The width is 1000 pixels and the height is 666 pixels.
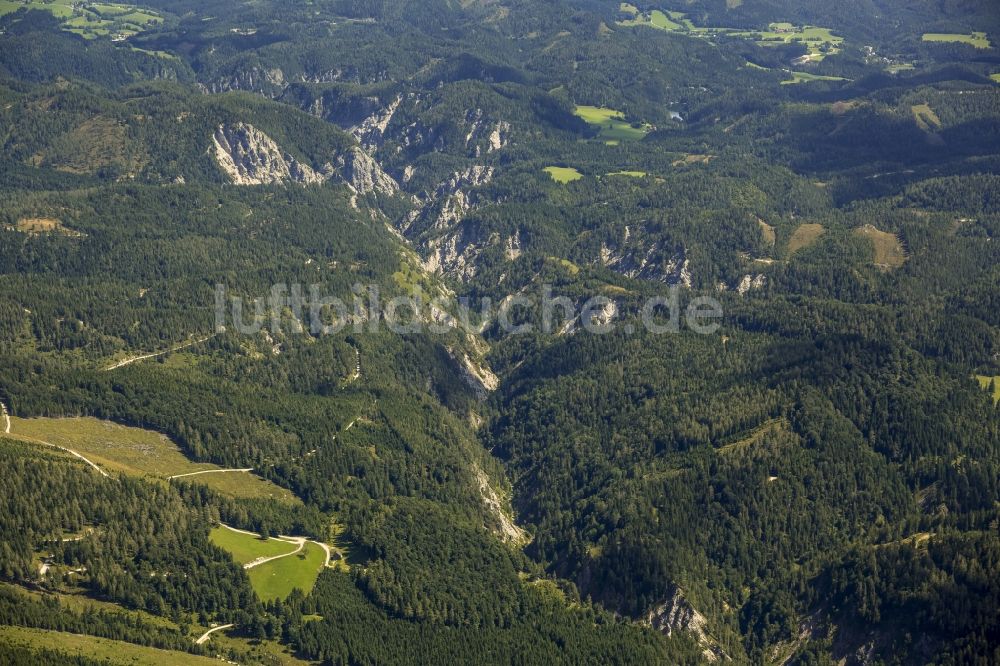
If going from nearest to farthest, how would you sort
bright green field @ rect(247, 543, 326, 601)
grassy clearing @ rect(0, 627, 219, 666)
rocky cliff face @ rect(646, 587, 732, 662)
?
grassy clearing @ rect(0, 627, 219, 666), bright green field @ rect(247, 543, 326, 601), rocky cliff face @ rect(646, 587, 732, 662)

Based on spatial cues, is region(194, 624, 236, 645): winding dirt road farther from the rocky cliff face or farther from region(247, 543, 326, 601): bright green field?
the rocky cliff face

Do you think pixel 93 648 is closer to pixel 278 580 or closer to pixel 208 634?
pixel 208 634

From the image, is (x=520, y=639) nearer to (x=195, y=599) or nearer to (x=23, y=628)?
(x=195, y=599)

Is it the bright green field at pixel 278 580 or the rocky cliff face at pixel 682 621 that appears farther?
the rocky cliff face at pixel 682 621

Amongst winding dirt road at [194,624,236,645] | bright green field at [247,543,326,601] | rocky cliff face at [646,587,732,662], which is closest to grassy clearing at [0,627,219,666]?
winding dirt road at [194,624,236,645]

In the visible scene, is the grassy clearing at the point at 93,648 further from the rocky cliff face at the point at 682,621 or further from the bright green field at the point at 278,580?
the rocky cliff face at the point at 682,621

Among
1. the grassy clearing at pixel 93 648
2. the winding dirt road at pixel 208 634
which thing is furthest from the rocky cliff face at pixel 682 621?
the grassy clearing at pixel 93 648

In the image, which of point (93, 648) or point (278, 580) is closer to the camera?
point (93, 648)

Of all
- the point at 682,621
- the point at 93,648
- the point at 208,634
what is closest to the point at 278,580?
the point at 208,634

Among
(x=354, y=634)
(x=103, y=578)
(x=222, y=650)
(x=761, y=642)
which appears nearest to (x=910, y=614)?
(x=761, y=642)
